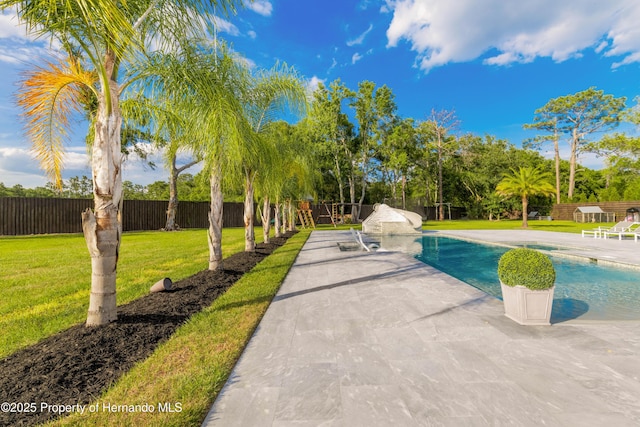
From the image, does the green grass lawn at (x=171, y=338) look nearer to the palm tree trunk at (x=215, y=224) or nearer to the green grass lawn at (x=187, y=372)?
the green grass lawn at (x=187, y=372)

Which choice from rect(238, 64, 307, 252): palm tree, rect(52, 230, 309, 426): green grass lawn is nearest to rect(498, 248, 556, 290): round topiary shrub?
rect(52, 230, 309, 426): green grass lawn

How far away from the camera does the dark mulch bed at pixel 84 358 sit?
202 centimetres

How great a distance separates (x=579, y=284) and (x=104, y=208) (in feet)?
27.2

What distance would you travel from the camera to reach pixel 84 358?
2529 millimetres

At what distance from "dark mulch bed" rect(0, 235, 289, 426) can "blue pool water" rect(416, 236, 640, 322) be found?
16.0ft

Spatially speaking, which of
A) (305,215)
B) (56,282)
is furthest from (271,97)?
(305,215)

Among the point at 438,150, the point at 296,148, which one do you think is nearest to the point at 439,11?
the point at 296,148

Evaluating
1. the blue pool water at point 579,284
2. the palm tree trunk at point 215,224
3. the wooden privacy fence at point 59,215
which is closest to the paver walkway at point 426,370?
the blue pool water at point 579,284

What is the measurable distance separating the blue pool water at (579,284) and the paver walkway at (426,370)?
68 centimetres

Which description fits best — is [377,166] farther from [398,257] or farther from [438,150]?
[398,257]

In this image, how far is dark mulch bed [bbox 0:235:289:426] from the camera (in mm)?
2016

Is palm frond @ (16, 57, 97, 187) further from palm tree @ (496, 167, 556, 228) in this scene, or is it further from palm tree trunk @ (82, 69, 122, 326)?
palm tree @ (496, 167, 556, 228)

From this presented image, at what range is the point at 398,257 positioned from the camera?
8523 mm

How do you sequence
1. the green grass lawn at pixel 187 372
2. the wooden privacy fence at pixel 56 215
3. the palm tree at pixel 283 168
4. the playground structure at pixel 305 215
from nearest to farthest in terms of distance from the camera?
1. the green grass lawn at pixel 187 372
2. the palm tree at pixel 283 168
3. the wooden privacy fence at pixel 56 215
4. the playground structure at pixel 305 215
